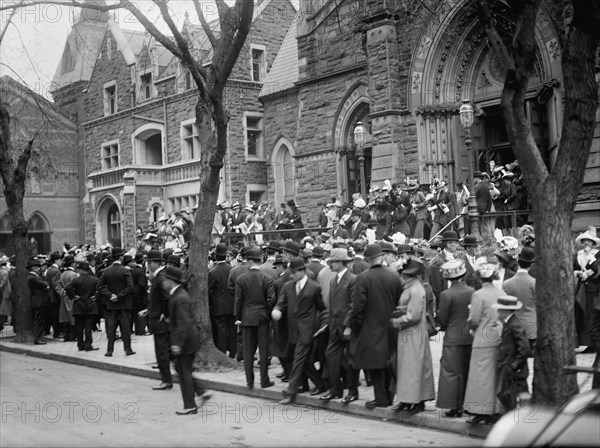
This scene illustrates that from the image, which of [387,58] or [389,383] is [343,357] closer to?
[389,383]

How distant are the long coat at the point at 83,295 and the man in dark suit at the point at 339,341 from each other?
7.70m

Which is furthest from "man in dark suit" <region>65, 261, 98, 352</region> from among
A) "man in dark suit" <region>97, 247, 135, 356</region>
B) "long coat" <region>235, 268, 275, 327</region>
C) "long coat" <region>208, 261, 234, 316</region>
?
"long coat" <region>235, 268, 275, 327</region>

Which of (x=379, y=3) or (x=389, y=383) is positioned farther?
(x=379, y=3)

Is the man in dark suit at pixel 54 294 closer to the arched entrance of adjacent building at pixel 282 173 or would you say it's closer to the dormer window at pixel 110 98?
the arched entrance of adjacent building at pixel 282 173

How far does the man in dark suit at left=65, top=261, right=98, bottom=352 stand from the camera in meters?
16.1

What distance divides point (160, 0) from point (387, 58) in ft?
36.7

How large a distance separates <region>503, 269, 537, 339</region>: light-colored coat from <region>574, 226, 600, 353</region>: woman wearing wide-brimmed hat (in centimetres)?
225

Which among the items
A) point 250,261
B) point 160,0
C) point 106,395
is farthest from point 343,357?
point 160,0

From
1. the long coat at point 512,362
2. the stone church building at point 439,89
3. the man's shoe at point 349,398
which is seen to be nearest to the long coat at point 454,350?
the long coat at point 512,362

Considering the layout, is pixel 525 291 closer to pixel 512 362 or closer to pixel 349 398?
pixel 512 362

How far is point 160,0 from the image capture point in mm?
12266

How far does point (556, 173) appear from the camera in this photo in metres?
8.02

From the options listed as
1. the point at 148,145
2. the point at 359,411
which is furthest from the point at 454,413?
the point at 148,145

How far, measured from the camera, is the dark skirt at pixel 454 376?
8352mm
